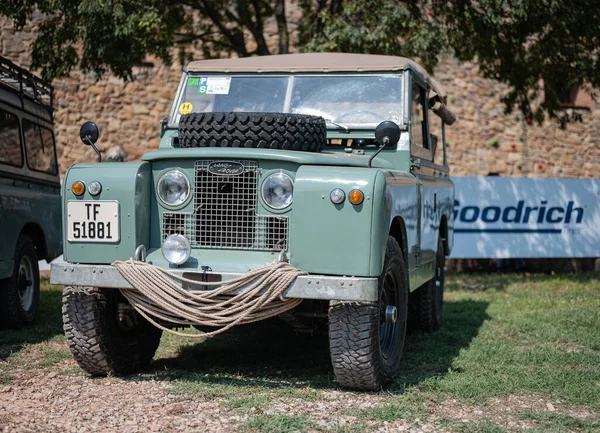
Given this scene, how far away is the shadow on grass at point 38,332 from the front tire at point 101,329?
1.26 meters

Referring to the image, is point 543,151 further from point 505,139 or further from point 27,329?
point 27,329

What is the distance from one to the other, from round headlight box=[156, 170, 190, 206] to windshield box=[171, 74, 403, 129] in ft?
4.08

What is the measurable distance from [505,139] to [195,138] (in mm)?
14886

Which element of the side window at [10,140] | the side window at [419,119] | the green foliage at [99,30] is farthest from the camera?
the green foliage at [99,30]

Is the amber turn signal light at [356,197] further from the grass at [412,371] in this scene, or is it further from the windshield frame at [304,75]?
the windshield frame at [304,75]

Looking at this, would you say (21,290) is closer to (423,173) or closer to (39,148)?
(39,148)

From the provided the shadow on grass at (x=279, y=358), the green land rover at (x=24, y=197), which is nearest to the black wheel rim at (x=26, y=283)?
the green land rover at (x=24, y=197)

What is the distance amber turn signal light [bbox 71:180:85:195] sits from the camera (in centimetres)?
485

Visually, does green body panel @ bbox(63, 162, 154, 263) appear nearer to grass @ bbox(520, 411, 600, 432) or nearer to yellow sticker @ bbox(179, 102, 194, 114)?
yellow sticker @ bbox(179, 102, 194, 114)

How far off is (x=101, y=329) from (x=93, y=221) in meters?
0.66

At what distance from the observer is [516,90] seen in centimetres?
1302

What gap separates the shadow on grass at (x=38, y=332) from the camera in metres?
6.51

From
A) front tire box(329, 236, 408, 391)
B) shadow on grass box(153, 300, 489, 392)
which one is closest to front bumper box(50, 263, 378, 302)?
front tire box(329, 236, 408, 391)

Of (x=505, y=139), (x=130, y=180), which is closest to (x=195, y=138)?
(x=130, y=180)
